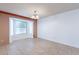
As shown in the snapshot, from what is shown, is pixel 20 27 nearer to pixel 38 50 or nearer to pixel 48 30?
pixel 48 30

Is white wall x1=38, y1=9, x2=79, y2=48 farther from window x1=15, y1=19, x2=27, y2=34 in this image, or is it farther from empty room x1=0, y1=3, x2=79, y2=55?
window x1=15, y1=19, x2=27, y2=34

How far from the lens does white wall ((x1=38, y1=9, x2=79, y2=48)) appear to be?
5.87 metres

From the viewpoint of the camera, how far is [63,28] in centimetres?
694

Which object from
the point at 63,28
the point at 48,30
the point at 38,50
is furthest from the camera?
the point at 48,30

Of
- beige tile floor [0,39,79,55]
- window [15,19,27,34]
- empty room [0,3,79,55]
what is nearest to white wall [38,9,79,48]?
empty room [0,3,79,55]

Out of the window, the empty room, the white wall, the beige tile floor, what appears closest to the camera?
the beige tile floor

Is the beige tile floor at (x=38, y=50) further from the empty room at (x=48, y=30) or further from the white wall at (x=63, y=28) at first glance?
the white wall at (x=63, y=28)

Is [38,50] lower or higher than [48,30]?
lower

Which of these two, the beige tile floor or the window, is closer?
the beige tile floor

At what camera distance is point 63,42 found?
6.94 meters

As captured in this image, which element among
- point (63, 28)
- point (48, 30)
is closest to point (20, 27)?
point (48, 30)

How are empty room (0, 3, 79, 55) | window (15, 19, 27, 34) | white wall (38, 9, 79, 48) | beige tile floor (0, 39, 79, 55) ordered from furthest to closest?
window (15, 19, 27, 34), white wall (38, 9, 79, 48), empty room (0, 3, 79, 55), beige tile floor (0, 39, 79, 55)
